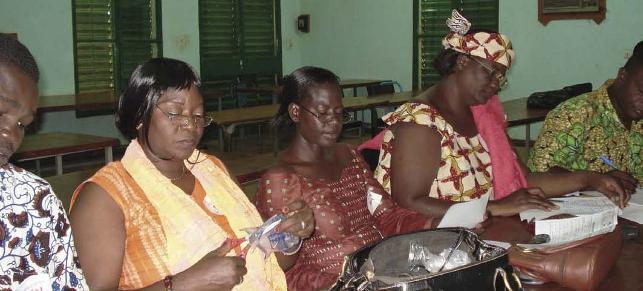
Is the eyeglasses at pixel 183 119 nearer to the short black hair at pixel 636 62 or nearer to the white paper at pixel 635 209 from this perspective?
the white paper at pixel 635 209

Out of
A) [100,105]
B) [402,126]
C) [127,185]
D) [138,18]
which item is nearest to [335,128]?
[402,126]

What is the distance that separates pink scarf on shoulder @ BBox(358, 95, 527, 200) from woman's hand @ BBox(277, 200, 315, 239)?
0.97m

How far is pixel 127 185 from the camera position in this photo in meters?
1.86

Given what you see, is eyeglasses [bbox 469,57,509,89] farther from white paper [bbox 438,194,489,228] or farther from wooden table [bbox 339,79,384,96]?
wooden table [bbox 339,79,384,96]

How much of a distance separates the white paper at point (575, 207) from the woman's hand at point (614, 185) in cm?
10

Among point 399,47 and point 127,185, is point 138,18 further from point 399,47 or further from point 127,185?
point 127,185

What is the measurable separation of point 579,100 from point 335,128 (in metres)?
1.39

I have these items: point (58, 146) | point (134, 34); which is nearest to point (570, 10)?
point (134, 34)

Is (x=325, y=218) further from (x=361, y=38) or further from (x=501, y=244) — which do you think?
(x=361, y=38)

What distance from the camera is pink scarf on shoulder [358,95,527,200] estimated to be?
9.54ft

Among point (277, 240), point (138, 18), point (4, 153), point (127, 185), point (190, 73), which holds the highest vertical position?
point (138, 18)

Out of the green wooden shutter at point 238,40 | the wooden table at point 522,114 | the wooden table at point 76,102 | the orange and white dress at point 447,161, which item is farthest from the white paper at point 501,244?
the green wooden shutter at point 238,40

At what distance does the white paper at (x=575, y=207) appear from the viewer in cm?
236

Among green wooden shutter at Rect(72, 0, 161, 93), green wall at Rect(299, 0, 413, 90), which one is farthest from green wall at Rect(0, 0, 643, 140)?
green wooden shutter at Rect(72, 0, 161, 93)
